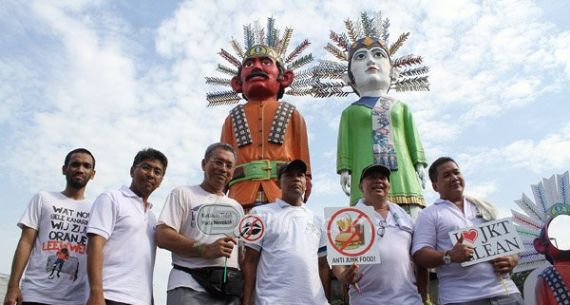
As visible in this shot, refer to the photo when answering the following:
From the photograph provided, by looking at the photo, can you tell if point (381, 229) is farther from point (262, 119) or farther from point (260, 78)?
point (260, 78)

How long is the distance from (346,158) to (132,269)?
336 cm

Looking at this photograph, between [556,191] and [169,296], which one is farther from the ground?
[556,191]

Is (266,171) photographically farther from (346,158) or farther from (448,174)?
(448,174)

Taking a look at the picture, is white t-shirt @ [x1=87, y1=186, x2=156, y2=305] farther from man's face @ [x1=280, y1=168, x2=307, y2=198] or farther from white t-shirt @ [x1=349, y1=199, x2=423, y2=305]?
white t-shirt @ [x1=349, y1=199, x2=423, y2=305]

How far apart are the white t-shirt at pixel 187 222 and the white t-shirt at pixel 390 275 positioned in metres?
0.74

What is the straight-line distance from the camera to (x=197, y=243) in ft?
8.87

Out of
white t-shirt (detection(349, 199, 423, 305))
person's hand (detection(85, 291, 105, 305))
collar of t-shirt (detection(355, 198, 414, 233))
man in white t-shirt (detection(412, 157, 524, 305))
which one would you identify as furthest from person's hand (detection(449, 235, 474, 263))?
person's hand (detection(85, 291, 105, 305))

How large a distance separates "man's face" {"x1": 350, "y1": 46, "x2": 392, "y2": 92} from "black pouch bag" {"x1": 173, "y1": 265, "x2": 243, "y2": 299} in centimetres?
382

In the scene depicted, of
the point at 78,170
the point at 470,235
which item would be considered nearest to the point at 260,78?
the point at 78,170

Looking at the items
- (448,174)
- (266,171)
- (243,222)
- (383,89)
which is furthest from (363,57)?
(243,222)

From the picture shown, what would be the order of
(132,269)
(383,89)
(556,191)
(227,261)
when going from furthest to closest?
(383,89)
(556,191)
(227,261)
(132,269)

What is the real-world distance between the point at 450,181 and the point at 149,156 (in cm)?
181

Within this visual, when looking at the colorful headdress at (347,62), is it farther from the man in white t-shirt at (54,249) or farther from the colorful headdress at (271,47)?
the man in white t-shirt at (54,249)

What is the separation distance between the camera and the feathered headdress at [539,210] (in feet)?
16.7
